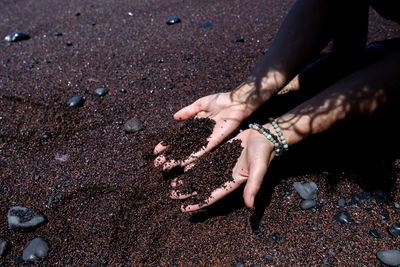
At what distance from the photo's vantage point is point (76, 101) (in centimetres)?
318

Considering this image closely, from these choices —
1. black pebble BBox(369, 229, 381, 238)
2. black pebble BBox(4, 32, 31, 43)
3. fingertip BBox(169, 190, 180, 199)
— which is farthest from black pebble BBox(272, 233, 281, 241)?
black pebble BBox(4, 32, 31, 43)

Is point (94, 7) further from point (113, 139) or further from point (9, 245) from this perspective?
point (9, 245)

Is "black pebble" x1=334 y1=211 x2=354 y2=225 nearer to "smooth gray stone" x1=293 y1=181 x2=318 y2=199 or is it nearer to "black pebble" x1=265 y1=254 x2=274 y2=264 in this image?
"smooth gray stone" x1=293 y1=181 x2=318 y2=199

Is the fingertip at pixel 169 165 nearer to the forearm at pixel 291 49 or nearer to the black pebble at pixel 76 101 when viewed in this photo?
the forearm at pixel 291 49

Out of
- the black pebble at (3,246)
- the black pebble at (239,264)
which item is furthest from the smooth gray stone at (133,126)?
the black pebble at (239,264)

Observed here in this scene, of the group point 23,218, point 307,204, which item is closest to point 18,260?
point 23,218

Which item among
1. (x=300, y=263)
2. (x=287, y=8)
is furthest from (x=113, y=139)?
(x=287, y=8)

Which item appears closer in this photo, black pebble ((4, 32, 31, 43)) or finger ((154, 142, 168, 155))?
finger ((154, 142, 168, 155))

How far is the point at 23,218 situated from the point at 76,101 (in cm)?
141

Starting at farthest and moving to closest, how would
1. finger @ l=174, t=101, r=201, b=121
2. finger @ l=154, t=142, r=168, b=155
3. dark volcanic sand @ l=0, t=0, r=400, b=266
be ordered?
finger @ l=174, t=101, r=201, b=121 < finger @ l=154, t=142, r=168, b=155 < dark volcanic sand @ l=0, t=0, r=400, b=266

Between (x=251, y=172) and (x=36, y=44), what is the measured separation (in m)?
3.97

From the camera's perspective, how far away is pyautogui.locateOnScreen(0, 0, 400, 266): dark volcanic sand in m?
2.10

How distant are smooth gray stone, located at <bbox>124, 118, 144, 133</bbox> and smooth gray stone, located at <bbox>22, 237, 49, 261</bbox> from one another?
126cm

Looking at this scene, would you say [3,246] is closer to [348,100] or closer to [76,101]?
[76,101]
